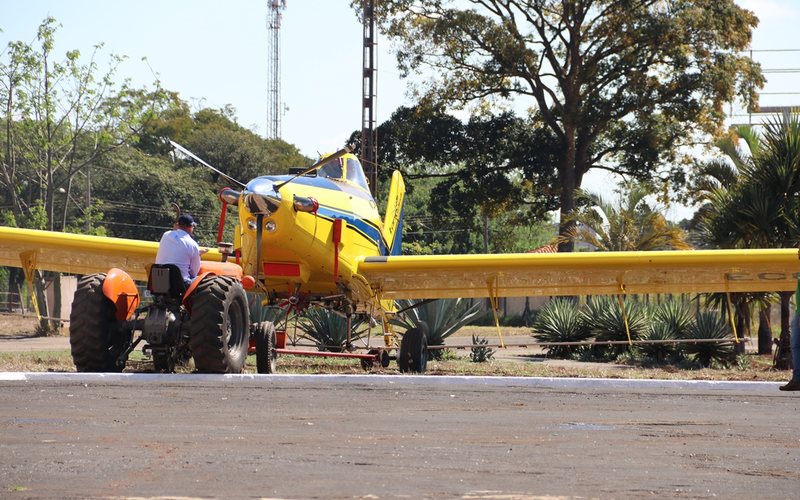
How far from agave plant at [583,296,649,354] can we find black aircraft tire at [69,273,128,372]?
12.5 metres

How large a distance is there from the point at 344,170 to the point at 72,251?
14.2 ft

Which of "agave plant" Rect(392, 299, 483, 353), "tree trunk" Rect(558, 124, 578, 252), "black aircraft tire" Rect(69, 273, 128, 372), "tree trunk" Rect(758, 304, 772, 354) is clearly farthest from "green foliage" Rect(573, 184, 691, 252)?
"black aircraft tire" Rect(69, 273, 128, 372)

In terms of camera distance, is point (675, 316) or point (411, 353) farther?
point (675, 316)

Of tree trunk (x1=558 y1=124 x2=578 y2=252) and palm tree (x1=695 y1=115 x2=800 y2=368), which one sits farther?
tree trunk (x1=558 y1=124 x2=578 y2=252)

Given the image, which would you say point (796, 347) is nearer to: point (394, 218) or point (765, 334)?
point (394, 218)

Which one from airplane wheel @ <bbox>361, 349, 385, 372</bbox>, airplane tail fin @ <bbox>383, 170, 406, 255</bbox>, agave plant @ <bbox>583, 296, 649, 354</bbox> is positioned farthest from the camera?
agave plant @ <bbox>583, 296, 649, 354</bbox>

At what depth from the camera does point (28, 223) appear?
1411 inches

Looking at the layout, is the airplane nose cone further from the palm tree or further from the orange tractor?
the palm tree

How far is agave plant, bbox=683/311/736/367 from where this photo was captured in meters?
20.8

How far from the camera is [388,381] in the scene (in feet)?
38.2

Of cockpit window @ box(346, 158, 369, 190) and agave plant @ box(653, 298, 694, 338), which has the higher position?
cockpit window @ box(346, 158, 369, 190)

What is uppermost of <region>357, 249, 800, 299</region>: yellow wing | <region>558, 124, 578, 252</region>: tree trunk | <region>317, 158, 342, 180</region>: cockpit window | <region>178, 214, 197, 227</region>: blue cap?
<region>558, 124, 578, 252</region>: tree trunk

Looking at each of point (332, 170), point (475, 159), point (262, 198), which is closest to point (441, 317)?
point (332, 170)

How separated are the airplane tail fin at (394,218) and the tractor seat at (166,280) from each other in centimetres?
698
